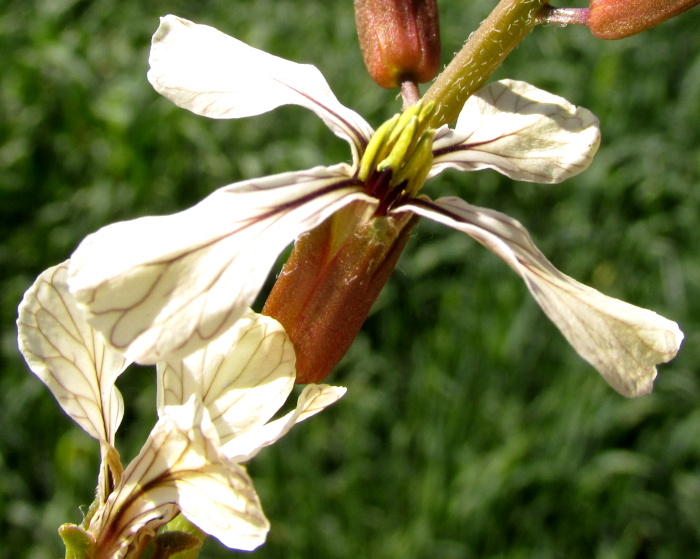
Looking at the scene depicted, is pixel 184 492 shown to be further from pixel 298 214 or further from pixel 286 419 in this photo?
pixel 298 214

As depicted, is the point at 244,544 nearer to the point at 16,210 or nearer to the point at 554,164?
the point at 554,164

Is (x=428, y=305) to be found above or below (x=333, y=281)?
below

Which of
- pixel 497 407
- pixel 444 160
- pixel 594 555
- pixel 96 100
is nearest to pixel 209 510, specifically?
pixel 444 160

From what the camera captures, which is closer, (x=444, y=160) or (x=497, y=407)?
(x=444, y=160)

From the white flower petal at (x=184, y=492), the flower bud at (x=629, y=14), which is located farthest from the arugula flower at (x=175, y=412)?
the flower bud at (x=629, y=14)

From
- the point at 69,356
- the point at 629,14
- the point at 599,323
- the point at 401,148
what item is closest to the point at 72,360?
the point at 69,356

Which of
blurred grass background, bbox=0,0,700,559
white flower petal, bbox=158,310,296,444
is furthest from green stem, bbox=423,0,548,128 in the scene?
blurred grass background, bbox=0,0,700,559
